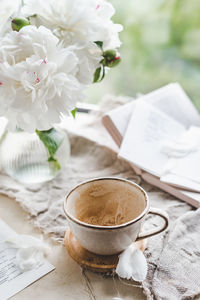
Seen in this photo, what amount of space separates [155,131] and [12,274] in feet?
1.59

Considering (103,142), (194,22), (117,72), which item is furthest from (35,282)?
(194,22)

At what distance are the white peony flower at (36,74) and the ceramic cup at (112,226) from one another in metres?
0.15

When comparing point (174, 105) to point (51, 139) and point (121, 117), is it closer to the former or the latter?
point (121, 117)

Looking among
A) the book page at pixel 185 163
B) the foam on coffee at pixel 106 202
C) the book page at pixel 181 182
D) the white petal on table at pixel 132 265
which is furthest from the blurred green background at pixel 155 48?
the white petal on table at pixel 132 265

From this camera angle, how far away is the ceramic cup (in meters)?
0.55

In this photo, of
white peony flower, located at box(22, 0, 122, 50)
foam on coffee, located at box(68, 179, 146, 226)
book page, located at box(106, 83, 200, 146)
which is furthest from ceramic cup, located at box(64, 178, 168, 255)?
book page, located at box(106, 83, 200, 146)

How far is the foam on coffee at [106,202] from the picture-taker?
0.64 metres

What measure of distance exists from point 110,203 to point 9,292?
0.23m

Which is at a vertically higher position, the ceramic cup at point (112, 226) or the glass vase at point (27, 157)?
the ceramic cup at point (112, 226)

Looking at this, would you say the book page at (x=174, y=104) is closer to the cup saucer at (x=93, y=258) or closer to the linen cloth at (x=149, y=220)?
the linen cloth at (x=149, y=220)

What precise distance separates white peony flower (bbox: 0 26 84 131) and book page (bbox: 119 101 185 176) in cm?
28

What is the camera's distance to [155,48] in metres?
2.15

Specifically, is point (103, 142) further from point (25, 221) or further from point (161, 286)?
point (161, 286)

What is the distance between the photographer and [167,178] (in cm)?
79
